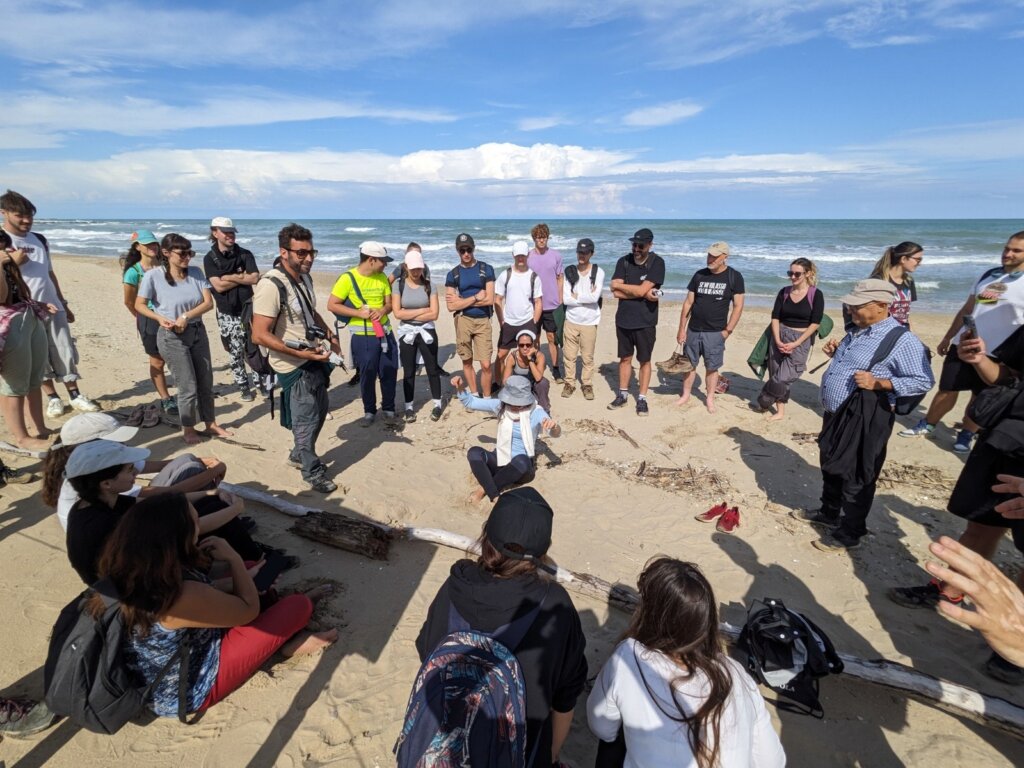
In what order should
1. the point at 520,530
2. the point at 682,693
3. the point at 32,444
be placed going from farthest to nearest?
1. the point at 32,444
2. the point at 520,530
3. the point at 682,693

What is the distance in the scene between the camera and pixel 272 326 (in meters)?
4.29

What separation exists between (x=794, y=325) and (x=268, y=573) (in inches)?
243

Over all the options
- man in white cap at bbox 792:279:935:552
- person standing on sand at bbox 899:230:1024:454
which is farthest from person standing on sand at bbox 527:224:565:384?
person standing on sand at bbox 899:230:1024:454

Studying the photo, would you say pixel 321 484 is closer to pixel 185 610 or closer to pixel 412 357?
pixel 412 357

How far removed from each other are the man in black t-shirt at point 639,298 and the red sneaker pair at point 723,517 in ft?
8.25

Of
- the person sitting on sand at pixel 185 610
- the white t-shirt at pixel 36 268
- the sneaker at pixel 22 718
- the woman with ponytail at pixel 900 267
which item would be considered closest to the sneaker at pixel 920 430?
the woman with ponytail at pixel 900 267

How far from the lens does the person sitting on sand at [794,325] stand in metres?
6.11

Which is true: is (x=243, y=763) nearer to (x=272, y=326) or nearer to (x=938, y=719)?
(x=272, y=326)

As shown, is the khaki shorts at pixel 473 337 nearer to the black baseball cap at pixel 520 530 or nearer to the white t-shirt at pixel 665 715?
the black baseball cap at pixel 520 530

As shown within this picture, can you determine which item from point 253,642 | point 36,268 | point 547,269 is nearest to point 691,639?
point 253,642

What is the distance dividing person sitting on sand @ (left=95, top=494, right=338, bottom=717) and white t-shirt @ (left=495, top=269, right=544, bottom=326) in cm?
446

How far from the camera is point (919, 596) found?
11.6 feet

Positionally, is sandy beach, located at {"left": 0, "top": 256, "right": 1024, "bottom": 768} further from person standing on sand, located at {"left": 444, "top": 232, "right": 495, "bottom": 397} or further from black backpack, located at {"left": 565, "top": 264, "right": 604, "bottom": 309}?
black backpack, located at {"left": 565, "top": 264, "right": 604, "bottom": 309}

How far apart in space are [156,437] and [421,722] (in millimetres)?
5455
